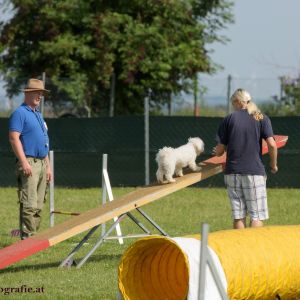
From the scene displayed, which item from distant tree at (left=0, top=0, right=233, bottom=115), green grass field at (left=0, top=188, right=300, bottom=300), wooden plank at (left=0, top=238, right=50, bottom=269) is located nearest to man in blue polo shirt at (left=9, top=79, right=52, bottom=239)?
green grass field at (left=0, top=188, right=300, bottom=300)

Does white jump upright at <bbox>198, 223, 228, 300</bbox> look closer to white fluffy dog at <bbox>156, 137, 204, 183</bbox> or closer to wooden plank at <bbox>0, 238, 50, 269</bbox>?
wooden plank at <bbox>0, 238, 50, 269</bbox>

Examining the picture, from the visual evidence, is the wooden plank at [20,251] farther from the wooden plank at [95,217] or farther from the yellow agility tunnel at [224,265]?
the yellow agility tunnel at [224,265]

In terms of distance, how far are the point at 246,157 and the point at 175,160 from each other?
1010mm

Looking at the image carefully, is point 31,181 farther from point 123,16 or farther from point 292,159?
point 123,16

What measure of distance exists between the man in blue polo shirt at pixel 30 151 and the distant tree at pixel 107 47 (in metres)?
12.0

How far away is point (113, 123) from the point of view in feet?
56.1

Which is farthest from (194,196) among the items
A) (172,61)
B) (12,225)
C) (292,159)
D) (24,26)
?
(24,26)

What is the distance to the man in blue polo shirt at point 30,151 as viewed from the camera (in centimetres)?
934

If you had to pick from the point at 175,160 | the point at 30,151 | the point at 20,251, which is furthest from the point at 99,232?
the point at 20,251

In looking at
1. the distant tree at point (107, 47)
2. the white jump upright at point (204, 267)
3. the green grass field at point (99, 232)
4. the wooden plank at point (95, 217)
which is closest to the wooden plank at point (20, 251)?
the wooden plank at point (95, 217)

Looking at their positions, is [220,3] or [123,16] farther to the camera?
[220,3]

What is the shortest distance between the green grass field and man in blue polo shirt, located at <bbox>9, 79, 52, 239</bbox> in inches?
15.6

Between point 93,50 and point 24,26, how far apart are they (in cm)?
206

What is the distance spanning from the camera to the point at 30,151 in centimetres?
945
